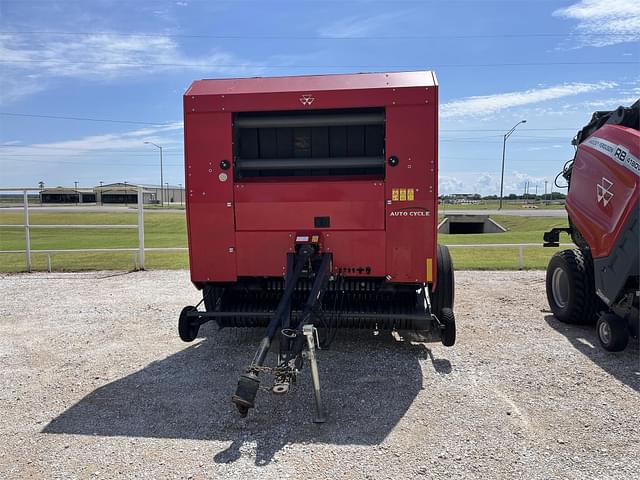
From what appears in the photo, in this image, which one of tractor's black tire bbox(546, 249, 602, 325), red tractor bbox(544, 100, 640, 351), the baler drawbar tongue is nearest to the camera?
the baler drawbar tongue

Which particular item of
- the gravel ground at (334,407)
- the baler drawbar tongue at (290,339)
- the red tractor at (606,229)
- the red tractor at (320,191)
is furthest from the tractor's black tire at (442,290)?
the red tractor at (606,229)

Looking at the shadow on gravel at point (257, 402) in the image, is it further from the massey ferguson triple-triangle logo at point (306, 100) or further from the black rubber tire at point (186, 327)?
the massey ferguson triple-triangle logo at point (306, 100)

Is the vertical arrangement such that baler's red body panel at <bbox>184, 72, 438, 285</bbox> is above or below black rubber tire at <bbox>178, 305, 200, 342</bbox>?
above

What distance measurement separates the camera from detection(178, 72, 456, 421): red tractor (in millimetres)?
4531

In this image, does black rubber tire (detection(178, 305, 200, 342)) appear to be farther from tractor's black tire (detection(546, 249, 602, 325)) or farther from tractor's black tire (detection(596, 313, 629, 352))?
tractor's black tire (detection(546, 249, 602, 325))

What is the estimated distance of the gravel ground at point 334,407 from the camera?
2.98 meters

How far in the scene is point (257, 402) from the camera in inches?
152

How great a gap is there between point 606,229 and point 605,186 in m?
0.48

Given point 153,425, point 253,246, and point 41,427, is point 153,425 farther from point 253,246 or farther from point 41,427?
point 253,246

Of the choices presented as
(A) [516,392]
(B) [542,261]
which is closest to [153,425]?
(A) [516,392]

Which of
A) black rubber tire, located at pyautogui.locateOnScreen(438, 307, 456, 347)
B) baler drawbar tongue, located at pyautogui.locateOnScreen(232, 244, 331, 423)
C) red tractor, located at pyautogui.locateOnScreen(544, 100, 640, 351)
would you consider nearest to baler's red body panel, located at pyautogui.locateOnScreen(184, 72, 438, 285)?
baler drawbar tongue, located at pyautogui.locateOnScreen(232, 244, 331, 423)

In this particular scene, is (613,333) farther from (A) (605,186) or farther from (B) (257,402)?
(B) (257,402)

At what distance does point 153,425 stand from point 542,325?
15.8 feet

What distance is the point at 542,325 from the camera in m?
6.09
